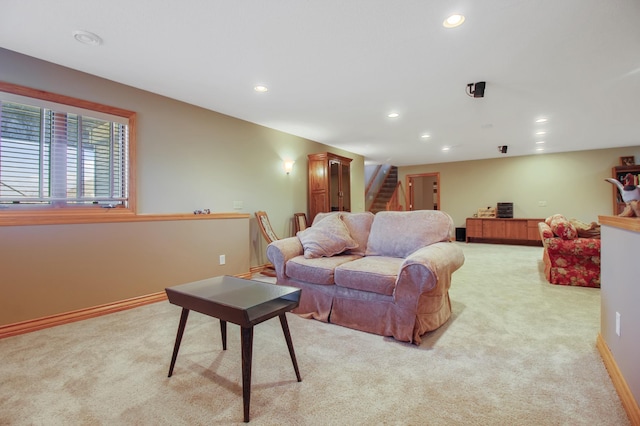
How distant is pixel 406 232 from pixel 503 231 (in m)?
5.96

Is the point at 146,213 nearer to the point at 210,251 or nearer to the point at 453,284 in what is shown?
the point at 210,251

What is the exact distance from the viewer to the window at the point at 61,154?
247 cm

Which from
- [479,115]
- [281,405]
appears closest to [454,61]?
[479,115]

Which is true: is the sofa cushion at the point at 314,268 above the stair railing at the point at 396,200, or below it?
below

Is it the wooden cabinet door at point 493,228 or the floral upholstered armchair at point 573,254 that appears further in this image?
the wooden cabinet door at point 493,228

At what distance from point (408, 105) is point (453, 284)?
92.5 inches

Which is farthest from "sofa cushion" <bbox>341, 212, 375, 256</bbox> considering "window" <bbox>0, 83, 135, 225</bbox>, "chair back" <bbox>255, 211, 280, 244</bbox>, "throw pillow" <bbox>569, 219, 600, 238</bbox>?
"throw pillow" <bbox>569, 219, 600, 238</bbox>

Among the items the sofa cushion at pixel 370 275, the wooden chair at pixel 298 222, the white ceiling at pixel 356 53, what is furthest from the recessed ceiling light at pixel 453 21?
the wooden chair at pixel 298 222

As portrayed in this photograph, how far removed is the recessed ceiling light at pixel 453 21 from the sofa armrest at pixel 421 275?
5.31 feet

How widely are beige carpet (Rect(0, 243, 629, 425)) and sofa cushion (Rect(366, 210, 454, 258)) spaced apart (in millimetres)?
→ 731

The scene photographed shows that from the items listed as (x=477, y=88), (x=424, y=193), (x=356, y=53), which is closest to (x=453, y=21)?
(x=356, y=53)

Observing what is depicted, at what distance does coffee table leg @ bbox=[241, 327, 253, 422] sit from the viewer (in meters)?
1.38

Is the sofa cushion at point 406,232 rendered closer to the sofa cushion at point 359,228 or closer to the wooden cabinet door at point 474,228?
the sofa cushion at point 359,228

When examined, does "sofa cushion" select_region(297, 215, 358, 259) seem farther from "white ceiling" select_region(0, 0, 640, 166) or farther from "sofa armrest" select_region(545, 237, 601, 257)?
"sofa armrest" select_region(545, 237, 601, 257)
